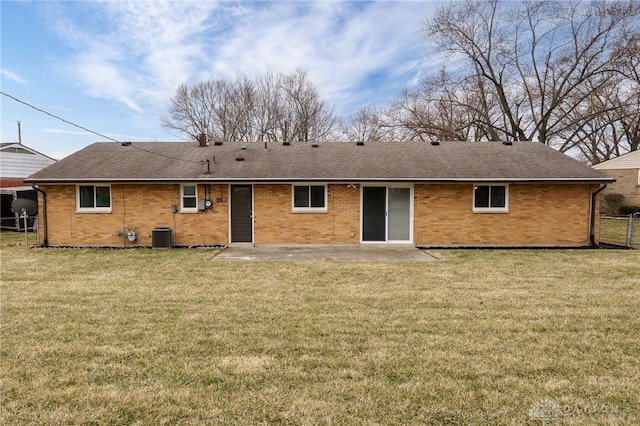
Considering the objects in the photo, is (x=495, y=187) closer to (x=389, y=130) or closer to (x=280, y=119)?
(x=389, y=130)

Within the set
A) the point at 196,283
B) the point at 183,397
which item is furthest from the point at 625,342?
the point at 196,283

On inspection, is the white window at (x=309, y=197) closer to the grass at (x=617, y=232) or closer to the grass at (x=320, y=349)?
the grass at (x=320, y=349)

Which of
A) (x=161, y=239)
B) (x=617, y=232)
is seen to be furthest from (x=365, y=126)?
(x=161, y=239)

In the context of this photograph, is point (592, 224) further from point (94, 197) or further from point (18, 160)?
point (18, 160)

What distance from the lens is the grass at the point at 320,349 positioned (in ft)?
9.75

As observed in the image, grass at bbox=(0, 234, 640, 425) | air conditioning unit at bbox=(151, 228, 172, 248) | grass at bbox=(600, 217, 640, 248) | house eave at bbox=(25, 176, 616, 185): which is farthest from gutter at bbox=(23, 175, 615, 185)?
grass at bbox=(0, 234, 640, 425)

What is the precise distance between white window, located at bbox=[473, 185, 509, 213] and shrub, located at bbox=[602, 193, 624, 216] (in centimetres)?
1672

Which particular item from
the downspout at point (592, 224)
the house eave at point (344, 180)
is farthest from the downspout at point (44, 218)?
the downspout at point (592, 224)

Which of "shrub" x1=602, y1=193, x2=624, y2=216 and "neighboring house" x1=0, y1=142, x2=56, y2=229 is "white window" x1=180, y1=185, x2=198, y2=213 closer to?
"neighboring house" x1=0, y1=142, x2=56, y2=229

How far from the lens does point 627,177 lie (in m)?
23.7

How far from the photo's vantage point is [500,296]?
249 inches

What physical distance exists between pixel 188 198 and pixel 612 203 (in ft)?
86.5

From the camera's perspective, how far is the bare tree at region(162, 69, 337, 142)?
3066 cm

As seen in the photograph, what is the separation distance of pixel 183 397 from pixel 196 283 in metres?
4.43
